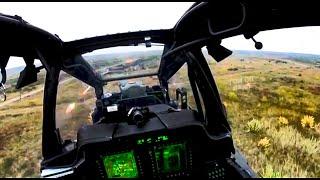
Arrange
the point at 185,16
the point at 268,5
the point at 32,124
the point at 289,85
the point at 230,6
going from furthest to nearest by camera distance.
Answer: the point at 289,85 → the point at 32,124 → the point at 185,16 → the point at 230,6 → the point at 268,5

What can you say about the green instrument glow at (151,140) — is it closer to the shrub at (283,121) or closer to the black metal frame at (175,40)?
the black metal frame at (175,40)

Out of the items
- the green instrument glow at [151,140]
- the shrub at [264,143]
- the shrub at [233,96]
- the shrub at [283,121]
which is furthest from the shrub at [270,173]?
the shrub at [233,96]

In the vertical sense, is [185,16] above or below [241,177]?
above

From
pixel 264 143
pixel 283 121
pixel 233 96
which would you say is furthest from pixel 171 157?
pixel 233 96

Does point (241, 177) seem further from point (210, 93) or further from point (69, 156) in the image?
point (69, 156)

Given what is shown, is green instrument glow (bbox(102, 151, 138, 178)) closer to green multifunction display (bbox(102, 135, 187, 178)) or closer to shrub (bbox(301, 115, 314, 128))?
green multifunction display (bbox(102, 135, 187, 178))

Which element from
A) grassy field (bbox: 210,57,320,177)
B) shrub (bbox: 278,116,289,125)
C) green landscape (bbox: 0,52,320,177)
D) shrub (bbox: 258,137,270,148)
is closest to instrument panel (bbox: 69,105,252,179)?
green landscape (bbox: 0,52,320,177)

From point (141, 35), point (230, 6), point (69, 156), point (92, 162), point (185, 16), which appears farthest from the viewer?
point (141, 35)

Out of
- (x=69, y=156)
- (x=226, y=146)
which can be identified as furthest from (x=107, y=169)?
(x=226, y=146)
